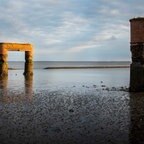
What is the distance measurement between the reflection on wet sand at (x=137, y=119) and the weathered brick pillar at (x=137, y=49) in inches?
44.8

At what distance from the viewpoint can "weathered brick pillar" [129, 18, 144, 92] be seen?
18.3m

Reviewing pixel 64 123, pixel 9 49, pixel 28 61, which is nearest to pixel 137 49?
pixel 64 123

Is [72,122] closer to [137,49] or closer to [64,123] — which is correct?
[64,123]

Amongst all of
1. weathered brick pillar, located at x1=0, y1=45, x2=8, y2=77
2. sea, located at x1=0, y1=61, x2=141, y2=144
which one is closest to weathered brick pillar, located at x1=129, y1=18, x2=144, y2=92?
sea, located at x1=0, y1=61, x2=141, y2=144

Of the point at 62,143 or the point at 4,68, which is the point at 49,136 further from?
the point at 4,68

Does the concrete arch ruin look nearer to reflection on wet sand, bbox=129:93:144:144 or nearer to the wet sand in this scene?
reflection on wet sand, bbox=129:93:144:144

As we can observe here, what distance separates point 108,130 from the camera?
954cm

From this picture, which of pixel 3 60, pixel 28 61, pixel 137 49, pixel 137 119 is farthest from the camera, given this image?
pixel 28 61

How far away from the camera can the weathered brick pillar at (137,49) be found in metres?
18.3

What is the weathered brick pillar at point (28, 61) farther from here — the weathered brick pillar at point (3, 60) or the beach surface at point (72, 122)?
the beach surface at point (72, 122)

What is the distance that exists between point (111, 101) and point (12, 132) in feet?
25.9

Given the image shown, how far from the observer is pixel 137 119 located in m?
11.2

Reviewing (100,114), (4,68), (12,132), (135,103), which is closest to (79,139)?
(12,132)

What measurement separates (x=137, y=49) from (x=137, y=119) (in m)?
7.92
